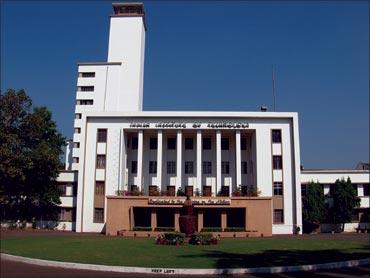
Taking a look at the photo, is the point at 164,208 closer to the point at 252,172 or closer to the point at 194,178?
the point at 194,178

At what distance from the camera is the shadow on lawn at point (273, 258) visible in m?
18.0

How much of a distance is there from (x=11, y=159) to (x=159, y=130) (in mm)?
14083

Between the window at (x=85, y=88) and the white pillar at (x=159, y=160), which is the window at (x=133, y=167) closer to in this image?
the white pillar at (x=159, y=160)

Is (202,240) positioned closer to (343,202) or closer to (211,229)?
(211,229)

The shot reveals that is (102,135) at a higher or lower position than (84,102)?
lower

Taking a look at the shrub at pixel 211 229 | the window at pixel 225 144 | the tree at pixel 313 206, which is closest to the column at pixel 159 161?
the shrub at pixel 211 229

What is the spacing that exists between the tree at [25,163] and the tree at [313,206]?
25.1m

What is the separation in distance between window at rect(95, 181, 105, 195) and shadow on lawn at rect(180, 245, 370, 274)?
2356 centimetres

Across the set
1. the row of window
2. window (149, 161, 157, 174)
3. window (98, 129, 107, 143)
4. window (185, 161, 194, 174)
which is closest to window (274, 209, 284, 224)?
the row of window

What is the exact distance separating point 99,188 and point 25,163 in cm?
752

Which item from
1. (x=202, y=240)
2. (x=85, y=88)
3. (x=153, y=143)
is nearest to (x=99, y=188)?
(x=153, y=143)

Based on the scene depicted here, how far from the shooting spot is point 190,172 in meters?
48.2

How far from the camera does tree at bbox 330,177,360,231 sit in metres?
46.4

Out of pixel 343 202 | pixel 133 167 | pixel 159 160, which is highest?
pixel 159 160
